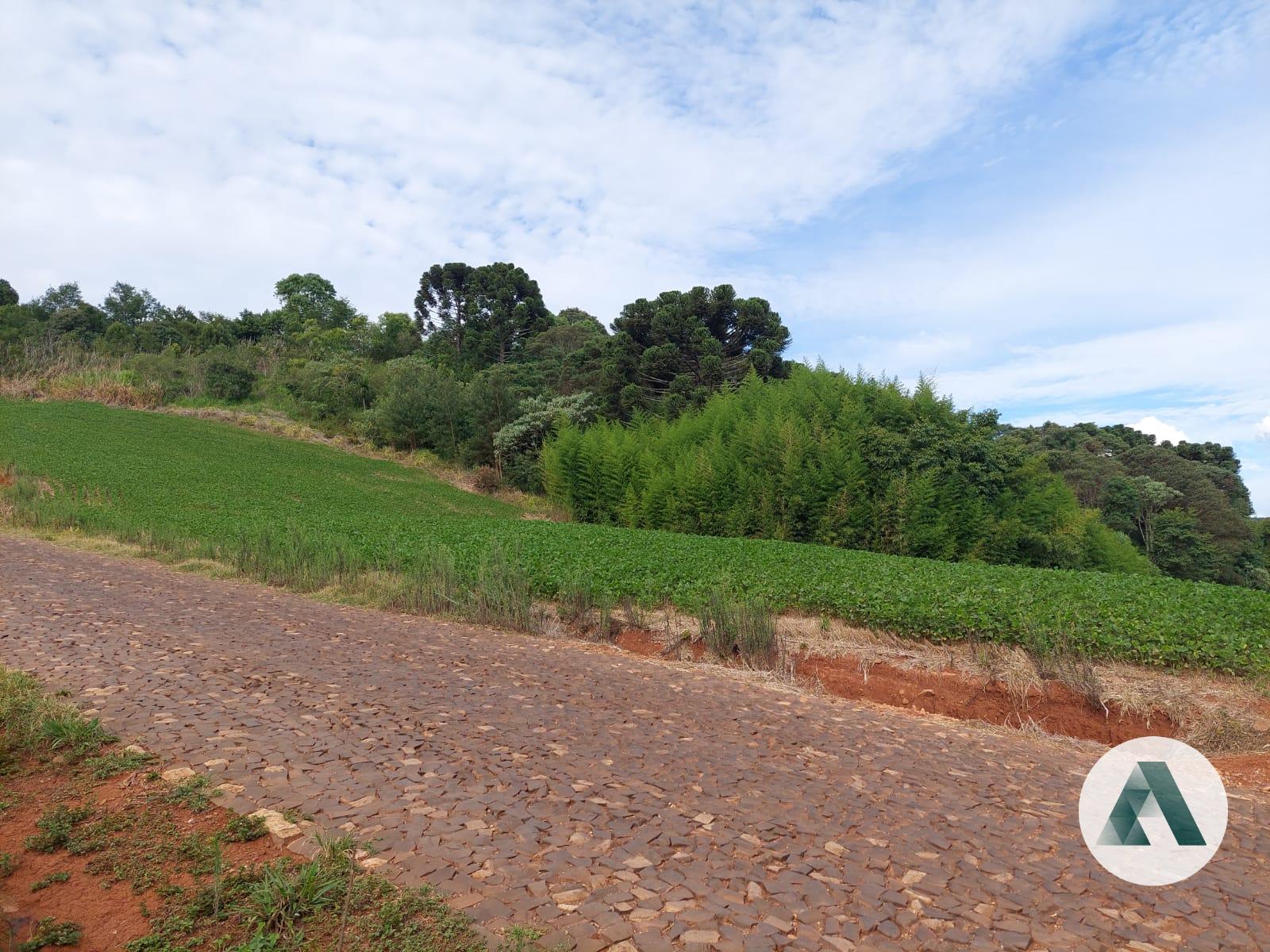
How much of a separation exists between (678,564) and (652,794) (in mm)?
8020

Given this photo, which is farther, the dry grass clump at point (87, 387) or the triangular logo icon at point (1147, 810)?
the dry grass clump at point (87, 387)

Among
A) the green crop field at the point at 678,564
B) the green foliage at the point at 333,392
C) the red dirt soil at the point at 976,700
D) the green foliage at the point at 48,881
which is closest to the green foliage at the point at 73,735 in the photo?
the green foliage at the point at 48,881

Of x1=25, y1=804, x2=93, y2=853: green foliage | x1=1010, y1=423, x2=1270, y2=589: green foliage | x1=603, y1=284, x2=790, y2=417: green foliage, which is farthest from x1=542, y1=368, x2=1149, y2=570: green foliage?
x1=25, y1=804, x2=93, y2=853: green foliage

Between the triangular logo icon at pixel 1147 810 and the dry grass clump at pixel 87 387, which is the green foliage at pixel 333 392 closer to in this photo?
the dry grass clump at pixel 87 387

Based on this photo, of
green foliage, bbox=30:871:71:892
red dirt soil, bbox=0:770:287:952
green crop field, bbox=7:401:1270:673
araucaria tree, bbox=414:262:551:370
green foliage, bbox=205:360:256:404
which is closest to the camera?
red dirt soil, bbox=0:770:287:952

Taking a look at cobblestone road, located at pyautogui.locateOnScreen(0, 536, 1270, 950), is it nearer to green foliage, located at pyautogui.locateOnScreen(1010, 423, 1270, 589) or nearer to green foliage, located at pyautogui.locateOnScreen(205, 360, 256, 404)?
green foliage, located at pyautogui.locateOnScreen(1010, 423, 1270, 589)

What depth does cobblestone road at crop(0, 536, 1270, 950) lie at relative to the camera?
2.80 meters

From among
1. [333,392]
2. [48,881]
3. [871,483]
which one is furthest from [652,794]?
[333,392]

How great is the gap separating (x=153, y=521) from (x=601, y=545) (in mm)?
10720

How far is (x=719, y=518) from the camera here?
21547 millimetres

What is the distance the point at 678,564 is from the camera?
1187 centimetres

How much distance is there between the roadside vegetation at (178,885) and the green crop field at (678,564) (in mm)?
6935

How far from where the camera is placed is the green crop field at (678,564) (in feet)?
26.5

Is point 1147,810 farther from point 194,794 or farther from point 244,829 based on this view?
point 194,794
